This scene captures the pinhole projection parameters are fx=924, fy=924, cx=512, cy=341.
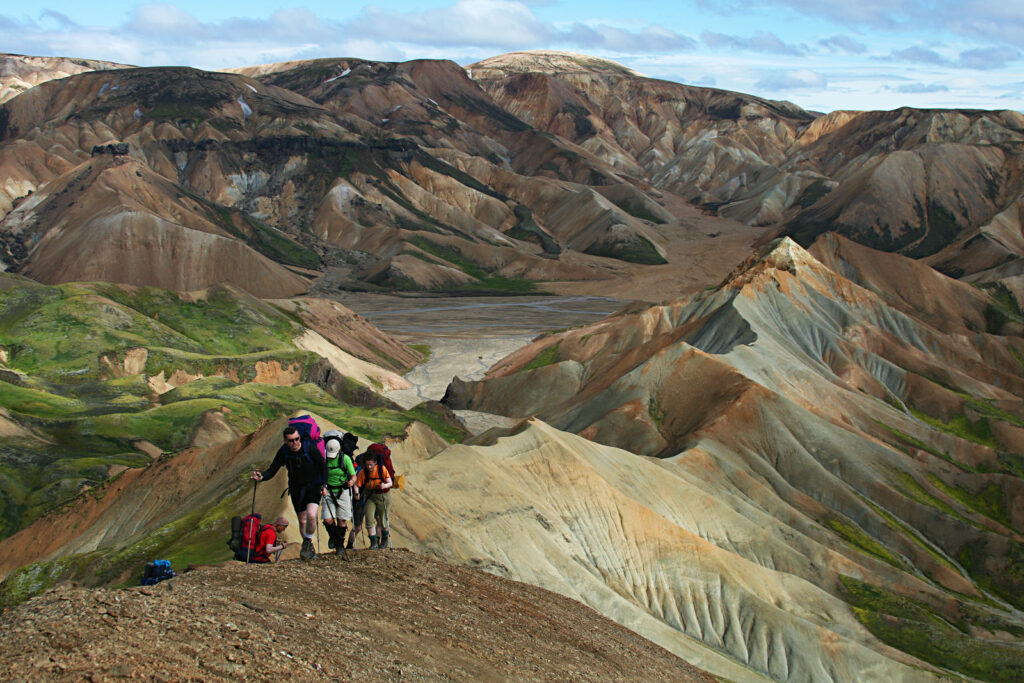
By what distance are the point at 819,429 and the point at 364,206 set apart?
119040 millimetres

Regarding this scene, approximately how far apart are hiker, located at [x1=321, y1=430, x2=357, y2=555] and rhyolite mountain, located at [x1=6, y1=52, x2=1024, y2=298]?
99645 mm

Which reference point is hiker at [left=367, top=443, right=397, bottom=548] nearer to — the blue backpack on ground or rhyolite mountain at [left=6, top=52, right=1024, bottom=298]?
the blue backpack on ground

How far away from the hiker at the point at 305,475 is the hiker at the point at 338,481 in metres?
0.13

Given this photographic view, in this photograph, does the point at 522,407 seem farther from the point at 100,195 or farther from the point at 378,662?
the point at 100,195

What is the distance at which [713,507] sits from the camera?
38438 mm

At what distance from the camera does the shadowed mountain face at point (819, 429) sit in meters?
37.3

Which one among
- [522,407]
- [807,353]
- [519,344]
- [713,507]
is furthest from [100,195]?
[713,507]

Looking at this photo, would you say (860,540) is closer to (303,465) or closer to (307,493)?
(307,493)

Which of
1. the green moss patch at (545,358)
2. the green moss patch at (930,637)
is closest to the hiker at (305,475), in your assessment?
the green moss patch at (930,637)

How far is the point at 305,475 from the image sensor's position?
14.4 metres

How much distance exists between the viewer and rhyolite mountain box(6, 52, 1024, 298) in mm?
116500

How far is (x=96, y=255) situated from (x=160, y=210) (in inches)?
811

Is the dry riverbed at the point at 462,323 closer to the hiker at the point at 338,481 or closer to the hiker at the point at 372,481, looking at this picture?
the hiker at the point at 372,481

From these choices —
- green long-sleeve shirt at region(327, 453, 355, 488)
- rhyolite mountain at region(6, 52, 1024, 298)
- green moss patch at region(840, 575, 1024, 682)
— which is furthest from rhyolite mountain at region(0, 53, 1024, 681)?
green long-sleeve shirt at region(327, 453, 355, 488)
